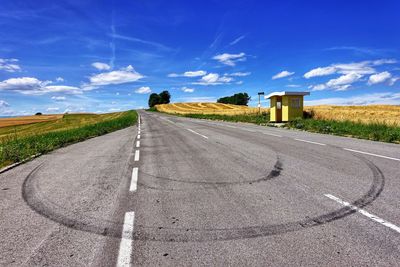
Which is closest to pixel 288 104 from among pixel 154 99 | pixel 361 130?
pixel 361 130

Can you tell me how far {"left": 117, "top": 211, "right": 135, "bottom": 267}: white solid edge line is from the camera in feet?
10.6

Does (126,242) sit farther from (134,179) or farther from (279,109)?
(279,109)

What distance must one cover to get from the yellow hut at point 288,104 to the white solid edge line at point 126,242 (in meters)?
25.9

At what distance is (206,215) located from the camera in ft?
14.6

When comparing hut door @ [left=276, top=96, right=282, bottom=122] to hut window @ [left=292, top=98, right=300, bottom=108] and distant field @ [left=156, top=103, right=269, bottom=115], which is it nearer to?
hut window @ [left=292, top=98, right=300, bottom=108]

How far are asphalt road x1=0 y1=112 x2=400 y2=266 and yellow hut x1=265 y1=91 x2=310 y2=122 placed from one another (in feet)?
68.3

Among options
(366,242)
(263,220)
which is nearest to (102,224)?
(263,220)

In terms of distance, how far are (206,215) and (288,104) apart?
2571cm

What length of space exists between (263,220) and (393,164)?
17.9 feet

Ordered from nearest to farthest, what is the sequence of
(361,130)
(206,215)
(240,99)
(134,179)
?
(206,215)
(134,179)
(361,130)
(240,99)

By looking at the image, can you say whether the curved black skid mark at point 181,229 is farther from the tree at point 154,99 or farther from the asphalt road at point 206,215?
the tree at point 154,99

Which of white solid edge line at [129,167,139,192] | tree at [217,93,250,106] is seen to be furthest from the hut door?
tree at [217,93,250,106]

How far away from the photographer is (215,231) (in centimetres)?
388

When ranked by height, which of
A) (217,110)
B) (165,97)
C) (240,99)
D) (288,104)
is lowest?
(217,110)
